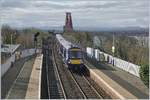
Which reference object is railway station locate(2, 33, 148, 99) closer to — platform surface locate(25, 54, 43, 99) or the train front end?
platform surface locate(25, 54, 43, 99)

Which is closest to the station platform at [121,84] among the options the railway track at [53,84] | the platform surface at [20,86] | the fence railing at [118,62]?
the fence railing at [118,62]

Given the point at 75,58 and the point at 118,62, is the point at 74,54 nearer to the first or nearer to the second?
the point at 75,58

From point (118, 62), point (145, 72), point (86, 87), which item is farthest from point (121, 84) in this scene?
point (118, 62)

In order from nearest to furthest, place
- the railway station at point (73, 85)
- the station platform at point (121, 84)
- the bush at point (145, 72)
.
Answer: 1. the station platform at point (121, 84)
2. the railway station at point (73, 85)
3. the bush at point (145, 72)

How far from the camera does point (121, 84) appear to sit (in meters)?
24.8

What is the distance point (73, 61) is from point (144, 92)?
1146cm

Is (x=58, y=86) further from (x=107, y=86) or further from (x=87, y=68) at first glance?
(x=87, y=68)

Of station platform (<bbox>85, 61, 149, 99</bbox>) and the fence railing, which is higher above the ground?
the fence railing

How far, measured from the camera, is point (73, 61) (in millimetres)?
32500

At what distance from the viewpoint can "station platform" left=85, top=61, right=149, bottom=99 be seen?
68.7 feet

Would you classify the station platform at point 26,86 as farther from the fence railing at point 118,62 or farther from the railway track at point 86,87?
the fence railing at point 118,62

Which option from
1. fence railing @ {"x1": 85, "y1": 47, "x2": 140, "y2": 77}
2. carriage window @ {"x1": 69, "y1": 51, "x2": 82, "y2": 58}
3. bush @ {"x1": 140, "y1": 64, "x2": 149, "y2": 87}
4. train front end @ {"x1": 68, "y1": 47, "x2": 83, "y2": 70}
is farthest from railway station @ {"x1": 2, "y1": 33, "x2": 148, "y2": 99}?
carriage window @ {"x1": 69, "y1": 51, "x2": 82, "y2": 58}

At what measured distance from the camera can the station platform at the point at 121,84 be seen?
2095 cm

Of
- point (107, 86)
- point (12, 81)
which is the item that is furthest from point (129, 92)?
point (12, 81)
